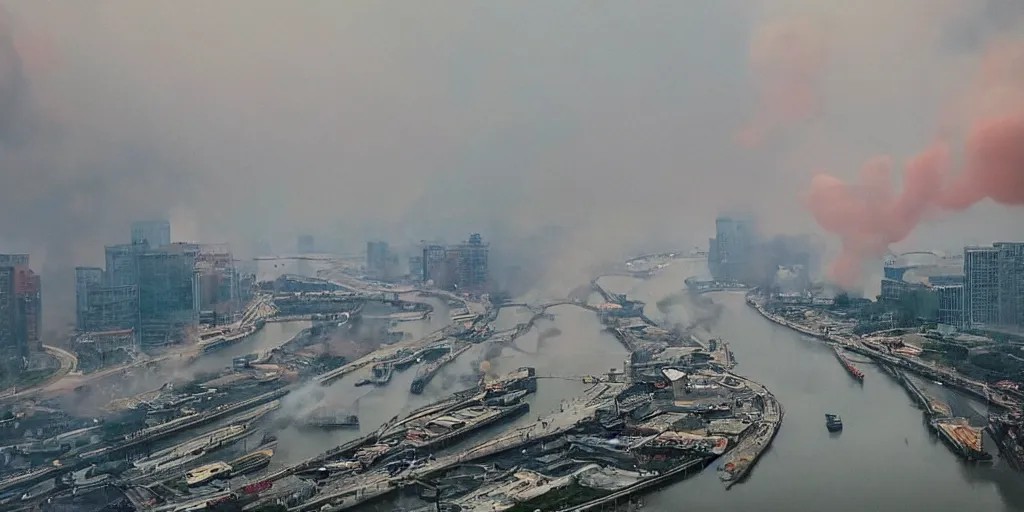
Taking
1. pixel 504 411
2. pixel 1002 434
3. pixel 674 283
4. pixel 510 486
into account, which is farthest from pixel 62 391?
pixel 674 283

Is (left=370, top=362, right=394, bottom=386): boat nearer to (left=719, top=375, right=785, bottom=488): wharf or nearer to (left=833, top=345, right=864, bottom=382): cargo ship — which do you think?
(left=719, top=375, right=785, bottom=488): wharf

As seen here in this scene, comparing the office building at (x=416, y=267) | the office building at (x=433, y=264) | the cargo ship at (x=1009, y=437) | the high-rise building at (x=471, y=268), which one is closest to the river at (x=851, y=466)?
the cargo ship at (x=1009, y=437)

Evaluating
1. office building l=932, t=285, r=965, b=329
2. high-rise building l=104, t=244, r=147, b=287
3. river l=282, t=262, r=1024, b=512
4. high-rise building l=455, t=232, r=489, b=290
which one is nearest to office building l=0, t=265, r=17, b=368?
high-rise building l=104, t=244, r=147, b=287

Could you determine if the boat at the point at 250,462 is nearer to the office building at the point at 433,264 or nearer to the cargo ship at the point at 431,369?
the cargo ship at the point at 431,369

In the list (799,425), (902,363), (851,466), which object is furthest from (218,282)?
(902,363)

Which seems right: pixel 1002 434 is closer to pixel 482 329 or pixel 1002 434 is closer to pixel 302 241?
pixel 482 329

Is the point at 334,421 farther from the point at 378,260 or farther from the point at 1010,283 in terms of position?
the point at 1010,283
